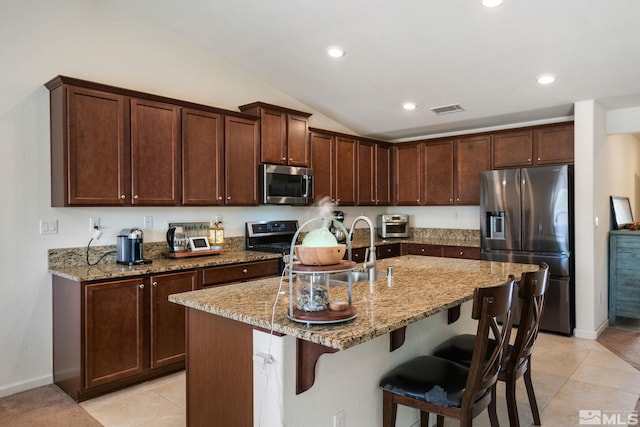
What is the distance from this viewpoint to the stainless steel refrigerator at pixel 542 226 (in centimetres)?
427

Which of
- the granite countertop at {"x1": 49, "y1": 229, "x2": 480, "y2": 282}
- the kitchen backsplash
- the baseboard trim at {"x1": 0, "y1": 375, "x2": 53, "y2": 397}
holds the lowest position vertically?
the baseboard trim at {"x1": 0, "y1": 375, "x2": 53, "y2": 397}

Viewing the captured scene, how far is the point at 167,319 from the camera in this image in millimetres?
3344

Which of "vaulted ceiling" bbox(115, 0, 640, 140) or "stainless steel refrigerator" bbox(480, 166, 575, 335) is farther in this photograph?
"stainless steel refrigerator" bbox(480, 166, 575, 335)

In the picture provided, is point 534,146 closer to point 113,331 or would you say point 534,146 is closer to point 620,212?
point 620,212

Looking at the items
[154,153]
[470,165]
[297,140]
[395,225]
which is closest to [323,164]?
[297,140]

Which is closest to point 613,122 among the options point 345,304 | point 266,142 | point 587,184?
point 587,184

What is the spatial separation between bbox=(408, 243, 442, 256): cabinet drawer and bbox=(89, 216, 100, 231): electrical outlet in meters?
3.65

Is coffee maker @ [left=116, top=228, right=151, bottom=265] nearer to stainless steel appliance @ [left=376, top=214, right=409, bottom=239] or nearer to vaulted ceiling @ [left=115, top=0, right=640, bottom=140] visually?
vaulted ceiling @ [left=115, top=0, right=640, bottom=140]

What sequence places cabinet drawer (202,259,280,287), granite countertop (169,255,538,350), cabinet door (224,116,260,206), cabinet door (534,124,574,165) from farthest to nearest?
cabinet door (534,124,574,165) < cabinet door (224,116,260,206) < cabinet drawer (202,259,280,287) < granite countertop (169,255,538,350)

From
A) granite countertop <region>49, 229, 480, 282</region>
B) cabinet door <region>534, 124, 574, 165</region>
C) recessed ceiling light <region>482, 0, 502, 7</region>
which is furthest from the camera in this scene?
cabinet door <region>534, 124, 574, 165</region>

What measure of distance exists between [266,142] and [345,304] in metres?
3.02

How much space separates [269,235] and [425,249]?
6.69 ft

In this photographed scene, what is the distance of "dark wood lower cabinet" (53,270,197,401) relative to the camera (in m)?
2.93

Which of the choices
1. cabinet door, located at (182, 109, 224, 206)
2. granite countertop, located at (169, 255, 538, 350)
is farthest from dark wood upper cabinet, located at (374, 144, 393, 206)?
granite countertop, located at (169, 255, 538, 350)
